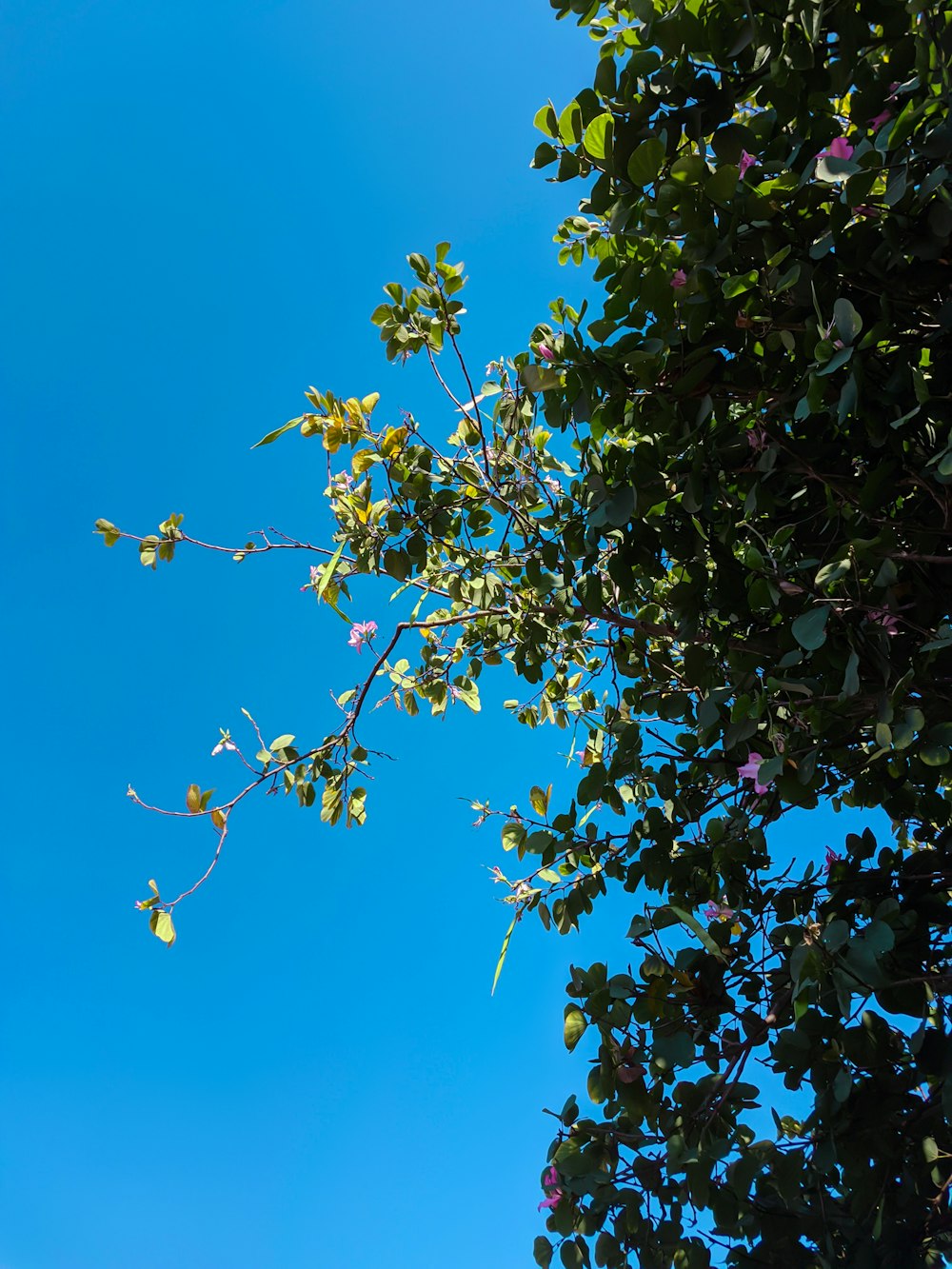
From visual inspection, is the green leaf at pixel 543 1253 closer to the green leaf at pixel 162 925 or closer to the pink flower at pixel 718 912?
the pink flower at pixel 718 912

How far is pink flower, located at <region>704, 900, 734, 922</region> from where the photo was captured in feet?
5.29

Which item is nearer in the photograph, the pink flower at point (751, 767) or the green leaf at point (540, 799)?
the pink flower at point (751, 767)

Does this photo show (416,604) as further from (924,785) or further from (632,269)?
(924,785)

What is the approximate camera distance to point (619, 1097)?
1389mm

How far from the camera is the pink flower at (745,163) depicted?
1.28 m

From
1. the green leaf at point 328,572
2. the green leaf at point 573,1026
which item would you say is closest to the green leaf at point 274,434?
the green leaf at point 328,572

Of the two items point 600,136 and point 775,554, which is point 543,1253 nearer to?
point 775,554

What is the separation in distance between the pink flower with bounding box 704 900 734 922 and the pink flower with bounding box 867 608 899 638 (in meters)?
0.58

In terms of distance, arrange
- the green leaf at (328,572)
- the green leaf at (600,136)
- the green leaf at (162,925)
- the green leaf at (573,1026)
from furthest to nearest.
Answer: the green leaf at (162,925), the green leaf at (328,572), the green leaf at (573,1026), the green leaf at (600,136)

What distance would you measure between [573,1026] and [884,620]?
814 millimetres

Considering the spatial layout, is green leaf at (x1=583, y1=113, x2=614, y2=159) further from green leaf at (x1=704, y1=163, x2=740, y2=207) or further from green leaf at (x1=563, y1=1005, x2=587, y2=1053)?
green leaf at (x1=563, y1=1005, x2=587, y2=1053)

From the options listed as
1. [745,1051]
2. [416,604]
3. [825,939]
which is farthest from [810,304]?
[745,1051]

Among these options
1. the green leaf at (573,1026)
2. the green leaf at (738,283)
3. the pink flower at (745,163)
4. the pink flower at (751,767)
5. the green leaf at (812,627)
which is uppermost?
the pink flower at (745,163)

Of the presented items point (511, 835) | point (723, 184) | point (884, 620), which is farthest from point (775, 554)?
point (511, 835)
